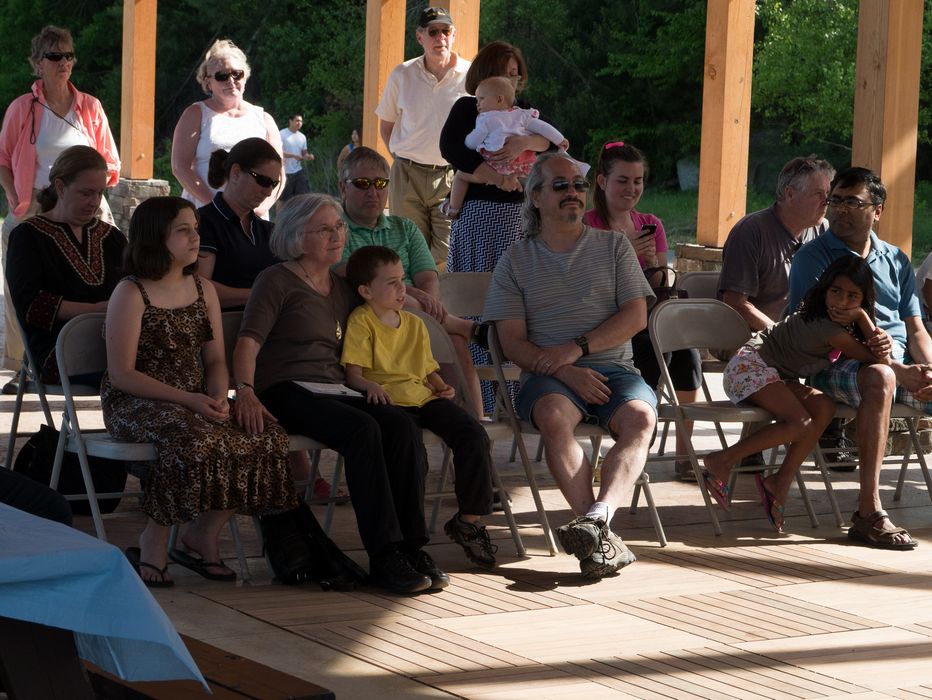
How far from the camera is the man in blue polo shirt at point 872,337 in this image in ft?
18.3

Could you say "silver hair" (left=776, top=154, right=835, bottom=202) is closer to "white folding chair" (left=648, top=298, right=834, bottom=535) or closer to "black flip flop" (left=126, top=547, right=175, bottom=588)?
"white folding chair" (left=648, top=298, right=834, bottom=535)

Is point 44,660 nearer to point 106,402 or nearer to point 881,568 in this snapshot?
point 106,402

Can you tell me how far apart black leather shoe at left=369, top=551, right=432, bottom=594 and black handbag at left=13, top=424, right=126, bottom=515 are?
1242 millimetres

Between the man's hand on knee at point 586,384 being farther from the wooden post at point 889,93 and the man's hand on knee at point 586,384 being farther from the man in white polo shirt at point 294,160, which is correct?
the man in white polo shirt at point 294,160

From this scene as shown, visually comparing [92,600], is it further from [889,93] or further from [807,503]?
[889,93]

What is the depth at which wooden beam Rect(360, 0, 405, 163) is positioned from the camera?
32.1 ft

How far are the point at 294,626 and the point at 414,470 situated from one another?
769 millimetres

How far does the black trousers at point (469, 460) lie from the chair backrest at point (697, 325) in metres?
1.10

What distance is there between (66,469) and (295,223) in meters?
1.27

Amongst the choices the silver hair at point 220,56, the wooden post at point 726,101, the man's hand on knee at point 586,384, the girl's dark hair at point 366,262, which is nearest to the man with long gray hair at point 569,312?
the man's hand on knee at point 586,384

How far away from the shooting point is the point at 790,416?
18.6 feet

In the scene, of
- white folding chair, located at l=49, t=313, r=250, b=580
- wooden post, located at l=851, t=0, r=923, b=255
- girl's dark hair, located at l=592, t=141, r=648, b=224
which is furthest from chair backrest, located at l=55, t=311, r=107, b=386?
wooden post, located at l=851, t=0, r=923, b=255

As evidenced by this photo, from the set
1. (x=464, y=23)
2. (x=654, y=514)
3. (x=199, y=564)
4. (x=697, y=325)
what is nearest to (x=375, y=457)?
(x=199, y=564)

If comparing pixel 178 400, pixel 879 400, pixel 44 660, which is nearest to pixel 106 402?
pixel 178 400
